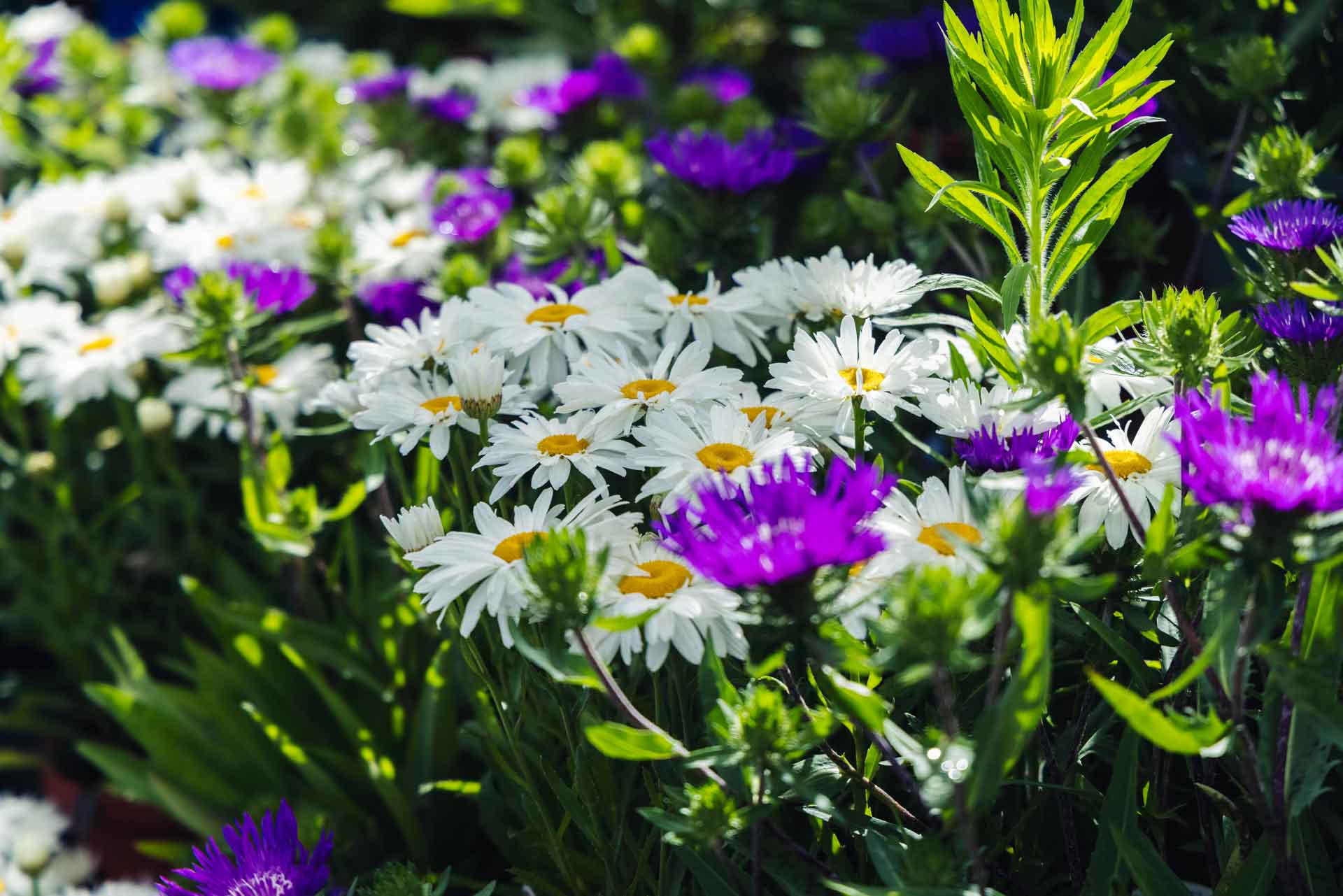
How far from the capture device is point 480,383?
29.8 inches

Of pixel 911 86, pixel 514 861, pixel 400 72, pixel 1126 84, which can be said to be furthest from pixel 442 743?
pixel 400 72

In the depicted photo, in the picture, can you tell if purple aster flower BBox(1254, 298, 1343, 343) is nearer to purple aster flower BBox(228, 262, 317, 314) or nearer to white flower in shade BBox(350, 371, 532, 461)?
white flower in shade BBox(350, 371, 532, 461)

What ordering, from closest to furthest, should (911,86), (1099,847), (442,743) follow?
(1099,847) → (442,743) → (911,86)

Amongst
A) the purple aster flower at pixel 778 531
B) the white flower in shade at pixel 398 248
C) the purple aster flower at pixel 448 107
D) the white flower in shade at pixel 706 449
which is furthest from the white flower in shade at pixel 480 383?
the purple aster flower at pixel 448 107

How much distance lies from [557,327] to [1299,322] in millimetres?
491

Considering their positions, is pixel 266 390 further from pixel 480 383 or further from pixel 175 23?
pixel 175 23

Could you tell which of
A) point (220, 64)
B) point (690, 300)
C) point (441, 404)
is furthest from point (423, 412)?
point (220, 64)

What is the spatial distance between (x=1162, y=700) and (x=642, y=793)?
13.7 inches

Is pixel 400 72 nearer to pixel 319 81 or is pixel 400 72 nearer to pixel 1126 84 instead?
pixel 319 81

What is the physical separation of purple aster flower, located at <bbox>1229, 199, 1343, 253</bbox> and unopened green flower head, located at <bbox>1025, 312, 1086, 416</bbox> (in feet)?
0.98

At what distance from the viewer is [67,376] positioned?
3.93 ft

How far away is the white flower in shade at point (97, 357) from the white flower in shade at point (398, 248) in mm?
220

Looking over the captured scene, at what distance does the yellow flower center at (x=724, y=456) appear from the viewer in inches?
25.8

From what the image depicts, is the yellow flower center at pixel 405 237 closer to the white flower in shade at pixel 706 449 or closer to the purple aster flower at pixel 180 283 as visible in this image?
the purple aster flower at pixel 180 283
